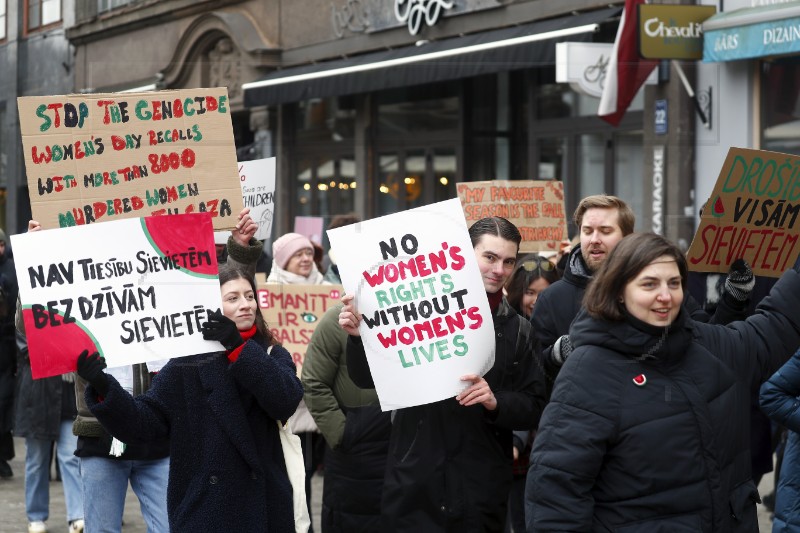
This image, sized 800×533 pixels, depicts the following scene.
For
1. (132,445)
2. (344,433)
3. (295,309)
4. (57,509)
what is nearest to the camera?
(344,433)

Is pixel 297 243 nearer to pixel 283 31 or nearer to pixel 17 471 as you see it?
pixel 17 471

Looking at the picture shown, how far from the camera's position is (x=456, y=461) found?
5.00m

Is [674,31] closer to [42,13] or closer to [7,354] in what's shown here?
[7,354]

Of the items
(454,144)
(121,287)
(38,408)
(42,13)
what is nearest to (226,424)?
(121,287)

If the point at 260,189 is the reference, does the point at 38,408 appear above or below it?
below

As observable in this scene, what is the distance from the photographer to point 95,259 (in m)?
5.02

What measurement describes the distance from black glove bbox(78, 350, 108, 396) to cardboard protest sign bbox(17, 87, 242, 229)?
63.8 inches

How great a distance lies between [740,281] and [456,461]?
3.96ft

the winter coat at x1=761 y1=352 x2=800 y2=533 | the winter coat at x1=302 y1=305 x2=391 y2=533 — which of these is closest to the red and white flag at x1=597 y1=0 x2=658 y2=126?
the winter coat at x1=302 y1=305 x2=391 y2=533

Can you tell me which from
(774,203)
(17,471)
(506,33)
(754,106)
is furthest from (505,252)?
(506,33)

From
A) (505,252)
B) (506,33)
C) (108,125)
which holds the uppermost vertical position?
(506,33)

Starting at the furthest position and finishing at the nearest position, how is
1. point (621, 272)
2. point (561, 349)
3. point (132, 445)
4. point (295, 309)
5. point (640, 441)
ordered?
point (295, 309), point (132, 445), point (561, 349), point (621, 272), point (640, 441)

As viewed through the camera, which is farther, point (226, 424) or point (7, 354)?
point (7, 354)

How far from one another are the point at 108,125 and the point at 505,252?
2242 millimetres
